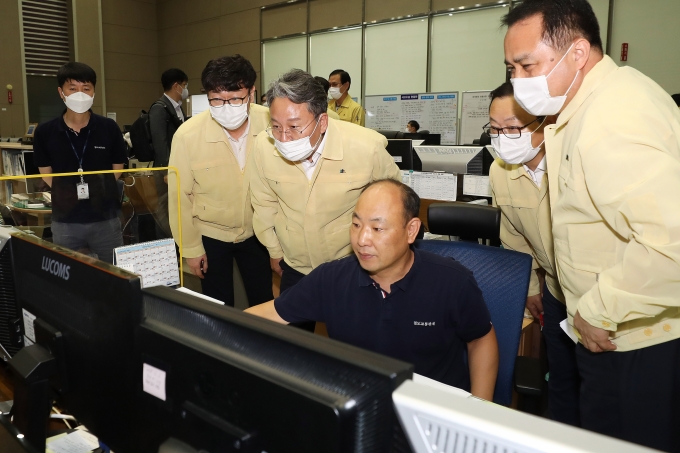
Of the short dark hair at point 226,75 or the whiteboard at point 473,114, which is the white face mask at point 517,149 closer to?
the short dark hair at point 226,75

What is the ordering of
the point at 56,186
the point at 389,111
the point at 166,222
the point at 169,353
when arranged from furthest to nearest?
1. the point at 389,111
2. the point at 166,222
3. the point at 56,186
4. the point at 169,353

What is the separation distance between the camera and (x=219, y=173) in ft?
7.75

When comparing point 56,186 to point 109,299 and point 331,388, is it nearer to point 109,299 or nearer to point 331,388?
point 109,299

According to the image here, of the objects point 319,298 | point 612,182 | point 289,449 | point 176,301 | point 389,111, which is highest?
point 389,111

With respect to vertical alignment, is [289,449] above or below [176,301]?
below

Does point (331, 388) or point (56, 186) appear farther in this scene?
point (56, 186)

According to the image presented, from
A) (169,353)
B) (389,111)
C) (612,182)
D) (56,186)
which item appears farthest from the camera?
(389,111)

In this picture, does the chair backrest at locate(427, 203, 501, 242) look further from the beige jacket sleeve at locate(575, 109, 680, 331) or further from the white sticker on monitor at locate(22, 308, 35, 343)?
the white sticker on monitor at locate(22, 308, 35, 343)

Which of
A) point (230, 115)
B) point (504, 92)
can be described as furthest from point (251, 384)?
point (230, 115)

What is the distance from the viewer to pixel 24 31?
874 cm

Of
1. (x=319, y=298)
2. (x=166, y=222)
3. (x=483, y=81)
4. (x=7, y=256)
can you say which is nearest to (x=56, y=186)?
(x=166, y=222)

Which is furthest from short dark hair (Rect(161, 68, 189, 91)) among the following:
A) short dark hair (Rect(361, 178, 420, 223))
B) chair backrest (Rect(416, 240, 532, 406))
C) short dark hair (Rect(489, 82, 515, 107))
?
chair backrest (Rect(416, 240, 532, 406))

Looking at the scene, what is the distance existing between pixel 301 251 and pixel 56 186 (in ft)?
2.88

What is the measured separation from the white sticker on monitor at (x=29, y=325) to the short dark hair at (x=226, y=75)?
1492 mm
